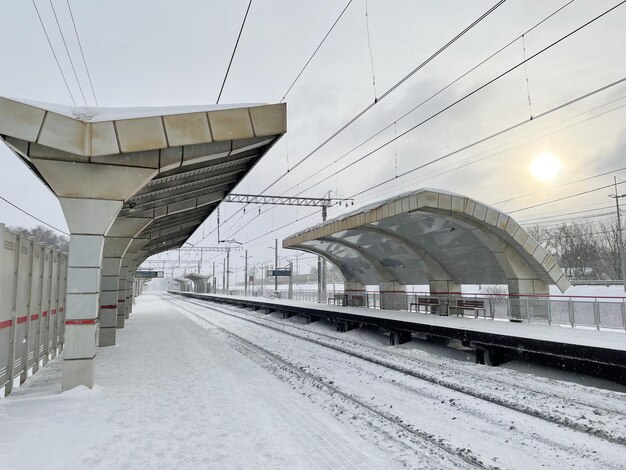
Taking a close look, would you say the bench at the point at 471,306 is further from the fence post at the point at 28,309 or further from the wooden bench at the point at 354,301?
the fence post at the point at 28,309

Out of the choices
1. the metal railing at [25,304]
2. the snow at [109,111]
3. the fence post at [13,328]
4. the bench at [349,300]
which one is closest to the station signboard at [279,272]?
the bench at [349,300]

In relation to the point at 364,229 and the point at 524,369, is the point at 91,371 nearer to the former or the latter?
the point at 524,369

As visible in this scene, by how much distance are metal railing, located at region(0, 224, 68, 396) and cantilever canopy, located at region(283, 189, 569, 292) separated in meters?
10.9

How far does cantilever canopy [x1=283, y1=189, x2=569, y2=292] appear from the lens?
47.5ft

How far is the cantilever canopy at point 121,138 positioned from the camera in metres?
6.86

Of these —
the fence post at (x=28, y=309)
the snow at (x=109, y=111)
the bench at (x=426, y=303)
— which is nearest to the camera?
the snow at (x=109, y=111)

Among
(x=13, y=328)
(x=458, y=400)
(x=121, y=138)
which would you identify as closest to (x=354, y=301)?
(x=458, y=400)

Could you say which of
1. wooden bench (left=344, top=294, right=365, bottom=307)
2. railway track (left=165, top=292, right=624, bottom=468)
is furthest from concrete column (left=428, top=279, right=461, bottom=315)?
railway track (left=165, top=292, right=624, bottom=468)

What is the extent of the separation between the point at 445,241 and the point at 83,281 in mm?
13557

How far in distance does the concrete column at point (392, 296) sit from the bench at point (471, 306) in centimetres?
350

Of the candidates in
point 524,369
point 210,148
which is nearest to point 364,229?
point 524,369

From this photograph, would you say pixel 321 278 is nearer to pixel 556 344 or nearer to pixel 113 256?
pixel 113 256

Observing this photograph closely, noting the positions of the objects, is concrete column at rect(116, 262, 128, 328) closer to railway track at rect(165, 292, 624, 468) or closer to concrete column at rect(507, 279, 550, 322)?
railway track at rect(165, 292, 624, 468)

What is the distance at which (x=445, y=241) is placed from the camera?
1691cm
